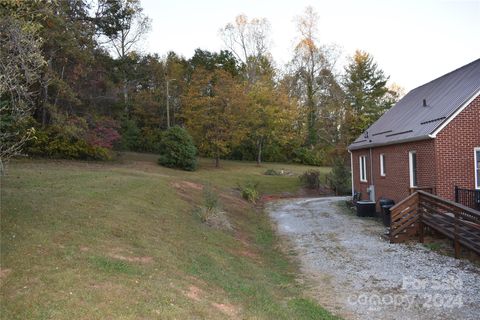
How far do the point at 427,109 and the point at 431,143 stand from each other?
3.34 metres

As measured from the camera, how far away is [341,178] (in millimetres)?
31188

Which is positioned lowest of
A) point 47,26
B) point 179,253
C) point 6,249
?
point 179,253

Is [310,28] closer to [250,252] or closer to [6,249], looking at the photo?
[250,252]

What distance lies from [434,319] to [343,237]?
7.40 meters

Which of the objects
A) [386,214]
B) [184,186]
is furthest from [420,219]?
[184,186]

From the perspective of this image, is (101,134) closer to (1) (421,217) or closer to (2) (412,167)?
(2) (412,167)

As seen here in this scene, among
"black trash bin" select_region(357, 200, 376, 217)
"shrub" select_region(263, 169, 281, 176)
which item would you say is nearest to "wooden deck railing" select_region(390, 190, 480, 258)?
"black trash bin" select_region(357, 200, 376, 217)

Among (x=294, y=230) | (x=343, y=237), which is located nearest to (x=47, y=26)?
(x=294, y=230)

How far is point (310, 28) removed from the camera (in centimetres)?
5138

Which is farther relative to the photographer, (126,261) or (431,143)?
(431,143)

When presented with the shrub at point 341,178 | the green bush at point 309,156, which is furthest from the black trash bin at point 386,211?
the green bush at point 309,156

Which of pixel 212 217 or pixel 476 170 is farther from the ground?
pixel 476 170

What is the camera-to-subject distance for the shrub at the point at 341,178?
31109 millimetres

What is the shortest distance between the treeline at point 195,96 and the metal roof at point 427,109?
17.4 meters
